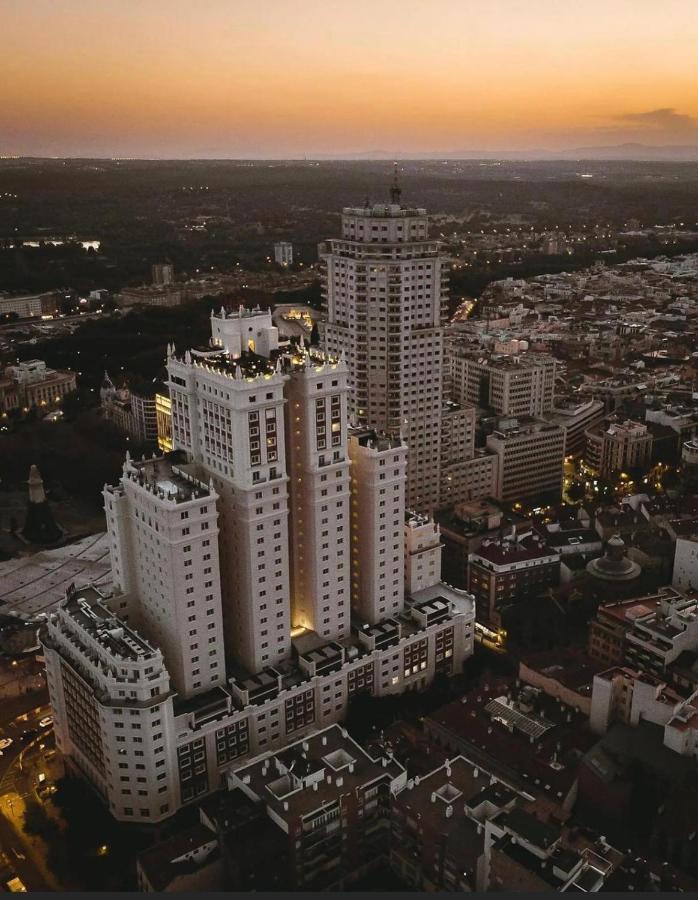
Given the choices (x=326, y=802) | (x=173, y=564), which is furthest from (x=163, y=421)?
(x=326, y=802)

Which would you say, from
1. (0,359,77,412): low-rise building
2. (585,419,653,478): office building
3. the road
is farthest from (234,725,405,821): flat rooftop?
(0,359,77,412): low-rise building

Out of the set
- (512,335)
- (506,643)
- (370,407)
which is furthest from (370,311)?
(512,335)

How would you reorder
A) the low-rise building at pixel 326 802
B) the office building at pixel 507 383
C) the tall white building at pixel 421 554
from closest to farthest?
the low-rise building at pixel 326 802, the tall white building at pixel 421 554, the office building at pixel 507 383

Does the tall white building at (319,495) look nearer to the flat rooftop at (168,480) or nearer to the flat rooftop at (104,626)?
the flat rooftop at (168,480)

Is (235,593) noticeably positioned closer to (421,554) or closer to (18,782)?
(421,554)

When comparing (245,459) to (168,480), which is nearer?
(245,459)

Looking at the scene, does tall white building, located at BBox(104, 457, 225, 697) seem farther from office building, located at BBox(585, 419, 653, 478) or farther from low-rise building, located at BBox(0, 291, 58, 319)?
low-rise building, located at BBox(0, 291, 58, 319)

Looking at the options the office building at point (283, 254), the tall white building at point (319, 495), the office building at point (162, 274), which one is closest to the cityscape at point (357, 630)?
the tall white building at point (319, 495)
